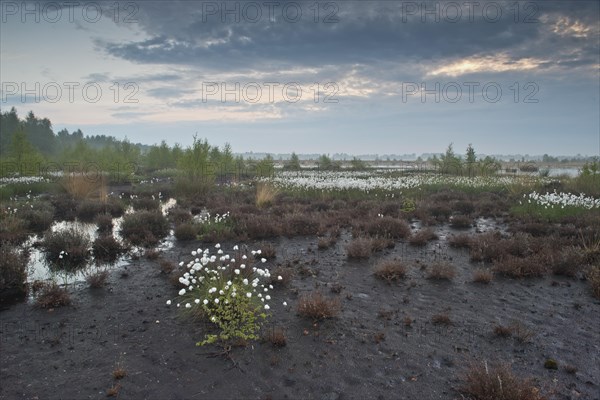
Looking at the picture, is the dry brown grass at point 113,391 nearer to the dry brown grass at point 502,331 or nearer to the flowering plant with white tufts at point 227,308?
the flowering plant with white tufts at point 227,308

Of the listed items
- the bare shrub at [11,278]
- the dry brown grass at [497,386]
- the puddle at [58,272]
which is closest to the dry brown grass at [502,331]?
the dry brown grass at [497,386]

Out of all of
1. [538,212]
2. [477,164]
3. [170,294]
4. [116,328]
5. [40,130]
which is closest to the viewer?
[116,328]

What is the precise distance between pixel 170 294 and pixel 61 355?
2.37 meters

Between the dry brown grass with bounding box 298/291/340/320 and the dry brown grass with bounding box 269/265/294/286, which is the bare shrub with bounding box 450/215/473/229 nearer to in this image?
the dry brown grass with bounding box 269/265/294/286

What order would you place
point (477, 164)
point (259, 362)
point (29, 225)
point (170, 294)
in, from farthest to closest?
point (477, 164) < point (29, 225) < point (170, 294) < point (259, 362)

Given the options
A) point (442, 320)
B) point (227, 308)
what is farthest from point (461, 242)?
point (227, 308)

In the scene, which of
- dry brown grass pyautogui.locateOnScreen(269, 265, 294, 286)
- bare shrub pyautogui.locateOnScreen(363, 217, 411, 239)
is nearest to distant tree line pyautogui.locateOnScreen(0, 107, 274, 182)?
bare shrub pyautogui.locateOnScreen(363, 217, 411, 239)

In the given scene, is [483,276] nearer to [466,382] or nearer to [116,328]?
[466,382]

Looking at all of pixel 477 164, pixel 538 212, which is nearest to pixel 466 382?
pixel 538 212

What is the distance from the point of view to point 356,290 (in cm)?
779

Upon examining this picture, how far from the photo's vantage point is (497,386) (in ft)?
13.5

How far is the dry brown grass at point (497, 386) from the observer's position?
3.97 meters

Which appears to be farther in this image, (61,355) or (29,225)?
(29,225)

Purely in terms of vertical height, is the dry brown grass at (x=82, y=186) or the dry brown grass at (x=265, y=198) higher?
the dry brown grass at (x=82, y=186)
